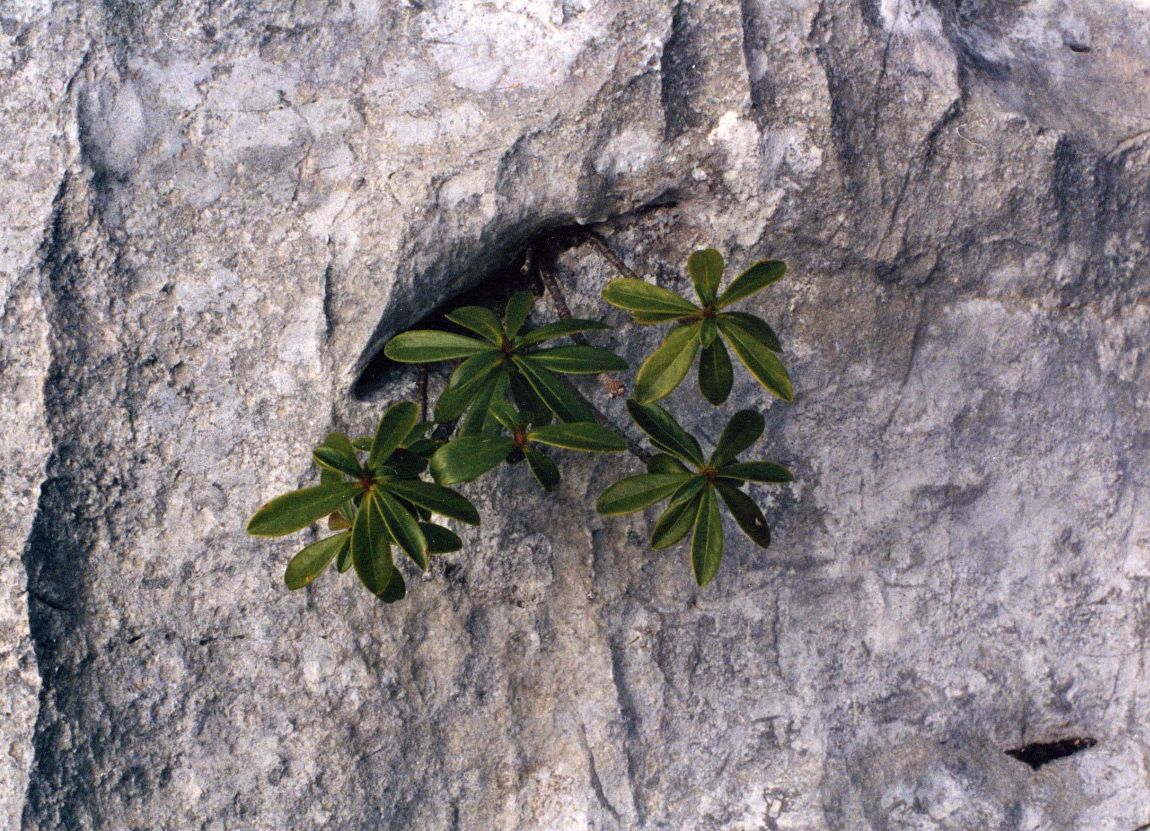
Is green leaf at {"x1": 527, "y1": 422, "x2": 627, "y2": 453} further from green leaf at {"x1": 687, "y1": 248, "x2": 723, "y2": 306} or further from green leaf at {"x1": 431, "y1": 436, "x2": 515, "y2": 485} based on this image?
green leaf at {"x1": 687, "y1": 248, "x2": 723, "y2": 306}

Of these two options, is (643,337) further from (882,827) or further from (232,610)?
(882,827)

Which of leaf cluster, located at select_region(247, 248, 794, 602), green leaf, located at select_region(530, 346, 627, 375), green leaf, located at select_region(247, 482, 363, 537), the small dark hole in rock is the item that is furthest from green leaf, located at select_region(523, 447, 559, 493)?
the small dark hole in rock

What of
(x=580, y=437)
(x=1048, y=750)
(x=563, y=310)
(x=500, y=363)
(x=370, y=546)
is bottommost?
(x=1048, y=750)

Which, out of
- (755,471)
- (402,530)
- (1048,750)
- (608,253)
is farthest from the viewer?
(1048,750)

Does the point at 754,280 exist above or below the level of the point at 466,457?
above

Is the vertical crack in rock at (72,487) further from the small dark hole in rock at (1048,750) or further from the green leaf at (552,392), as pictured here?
the small dark hole in rock at (1048,750)

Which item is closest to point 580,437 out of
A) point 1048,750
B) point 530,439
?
point 530,439

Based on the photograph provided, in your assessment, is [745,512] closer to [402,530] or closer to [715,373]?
[715,373]

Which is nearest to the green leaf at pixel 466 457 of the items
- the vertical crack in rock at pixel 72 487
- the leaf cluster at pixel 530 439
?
the leaf cluster at pixel 530 439
